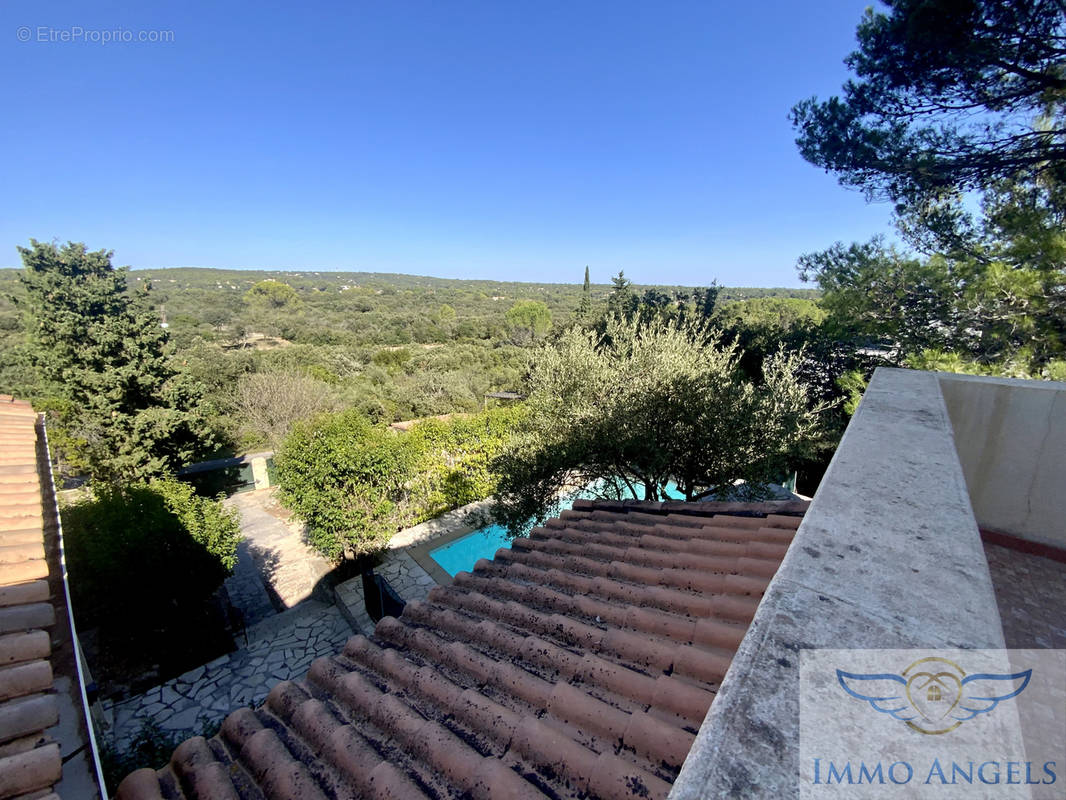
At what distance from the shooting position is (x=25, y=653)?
231 cm

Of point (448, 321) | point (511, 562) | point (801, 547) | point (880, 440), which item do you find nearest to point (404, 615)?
point (511, 562)

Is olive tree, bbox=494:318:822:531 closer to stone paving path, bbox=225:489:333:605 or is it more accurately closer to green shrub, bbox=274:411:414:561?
green shrub, bbox=274:411:414:561

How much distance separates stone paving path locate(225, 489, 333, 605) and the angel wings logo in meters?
10.8

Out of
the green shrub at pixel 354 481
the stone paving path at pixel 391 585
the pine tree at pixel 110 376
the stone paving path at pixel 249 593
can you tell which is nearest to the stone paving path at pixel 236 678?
the stone paving path at pixel 391 585

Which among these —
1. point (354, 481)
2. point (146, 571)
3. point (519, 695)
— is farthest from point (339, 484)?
point (519, 695)

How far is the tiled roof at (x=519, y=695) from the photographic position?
1.82 meters

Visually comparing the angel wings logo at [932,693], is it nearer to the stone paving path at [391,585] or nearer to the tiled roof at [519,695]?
the tiled roof at [519,695]

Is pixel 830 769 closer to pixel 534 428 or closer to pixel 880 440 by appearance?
pixel 880 440

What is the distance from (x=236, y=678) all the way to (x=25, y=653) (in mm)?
6547

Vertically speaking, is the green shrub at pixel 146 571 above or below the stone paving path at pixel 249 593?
above

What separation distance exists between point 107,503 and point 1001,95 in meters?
18.1

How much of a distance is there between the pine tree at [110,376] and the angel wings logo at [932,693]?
2026 cm

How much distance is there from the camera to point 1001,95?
307 inches

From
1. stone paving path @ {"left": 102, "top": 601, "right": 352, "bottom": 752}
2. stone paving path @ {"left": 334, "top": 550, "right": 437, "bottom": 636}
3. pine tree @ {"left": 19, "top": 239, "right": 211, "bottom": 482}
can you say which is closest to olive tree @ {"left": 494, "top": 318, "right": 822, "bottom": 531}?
stone paving path @ {"left": 334, "top": 550, "right": 437, "bottom": 636}
